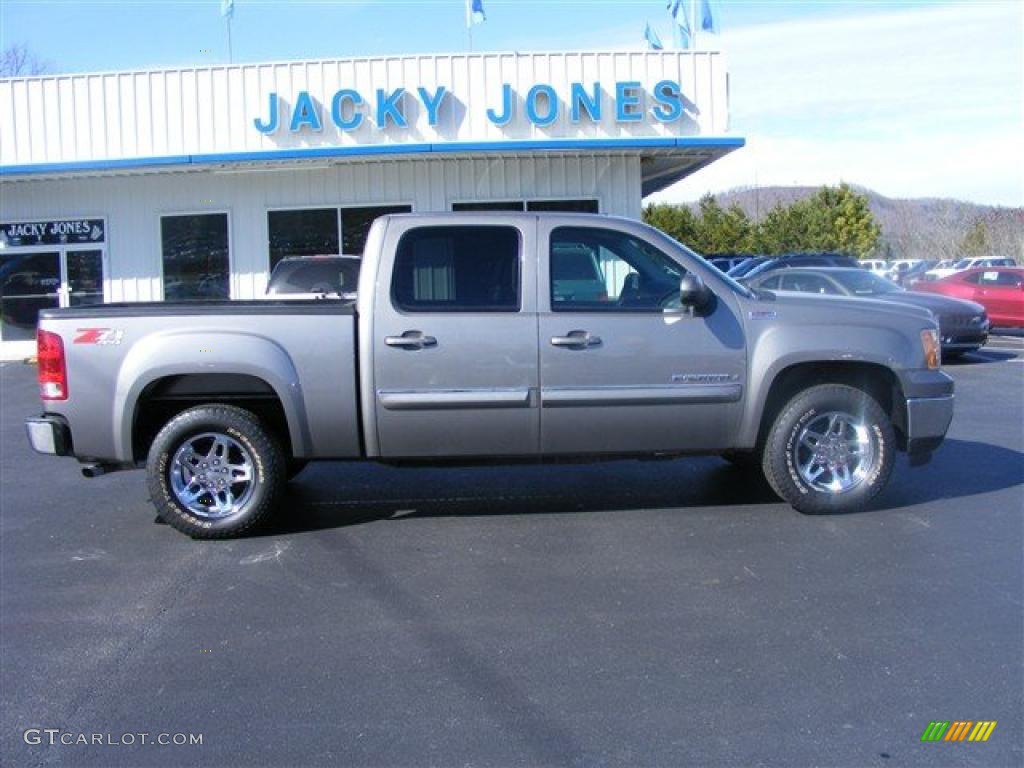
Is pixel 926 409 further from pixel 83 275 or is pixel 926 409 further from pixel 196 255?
pixel 83 275

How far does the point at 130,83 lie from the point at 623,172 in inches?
341

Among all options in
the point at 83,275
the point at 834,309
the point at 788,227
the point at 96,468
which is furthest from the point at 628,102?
the point at 788,227

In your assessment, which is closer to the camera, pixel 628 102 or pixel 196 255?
pixel 628 102

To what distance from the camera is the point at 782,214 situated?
4659cm

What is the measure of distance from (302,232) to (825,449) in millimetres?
13774

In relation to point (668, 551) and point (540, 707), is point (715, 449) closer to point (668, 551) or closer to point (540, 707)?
point (668, 551)

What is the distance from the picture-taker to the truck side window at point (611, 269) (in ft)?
21.7

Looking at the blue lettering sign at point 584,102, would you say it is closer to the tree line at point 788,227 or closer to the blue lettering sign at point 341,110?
the blue lettering sign at point 341,110

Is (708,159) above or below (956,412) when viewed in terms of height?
above

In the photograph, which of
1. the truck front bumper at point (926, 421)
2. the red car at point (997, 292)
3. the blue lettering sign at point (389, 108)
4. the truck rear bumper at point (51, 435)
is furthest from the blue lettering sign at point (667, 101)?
the truck rear bumper at point (51, 435)

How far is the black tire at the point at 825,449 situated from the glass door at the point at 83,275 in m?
16.0

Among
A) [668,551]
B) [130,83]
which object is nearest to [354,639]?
[668,551]

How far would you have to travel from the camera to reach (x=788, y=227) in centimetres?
4600

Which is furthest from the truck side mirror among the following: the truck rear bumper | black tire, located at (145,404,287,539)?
the truck rear bumper
